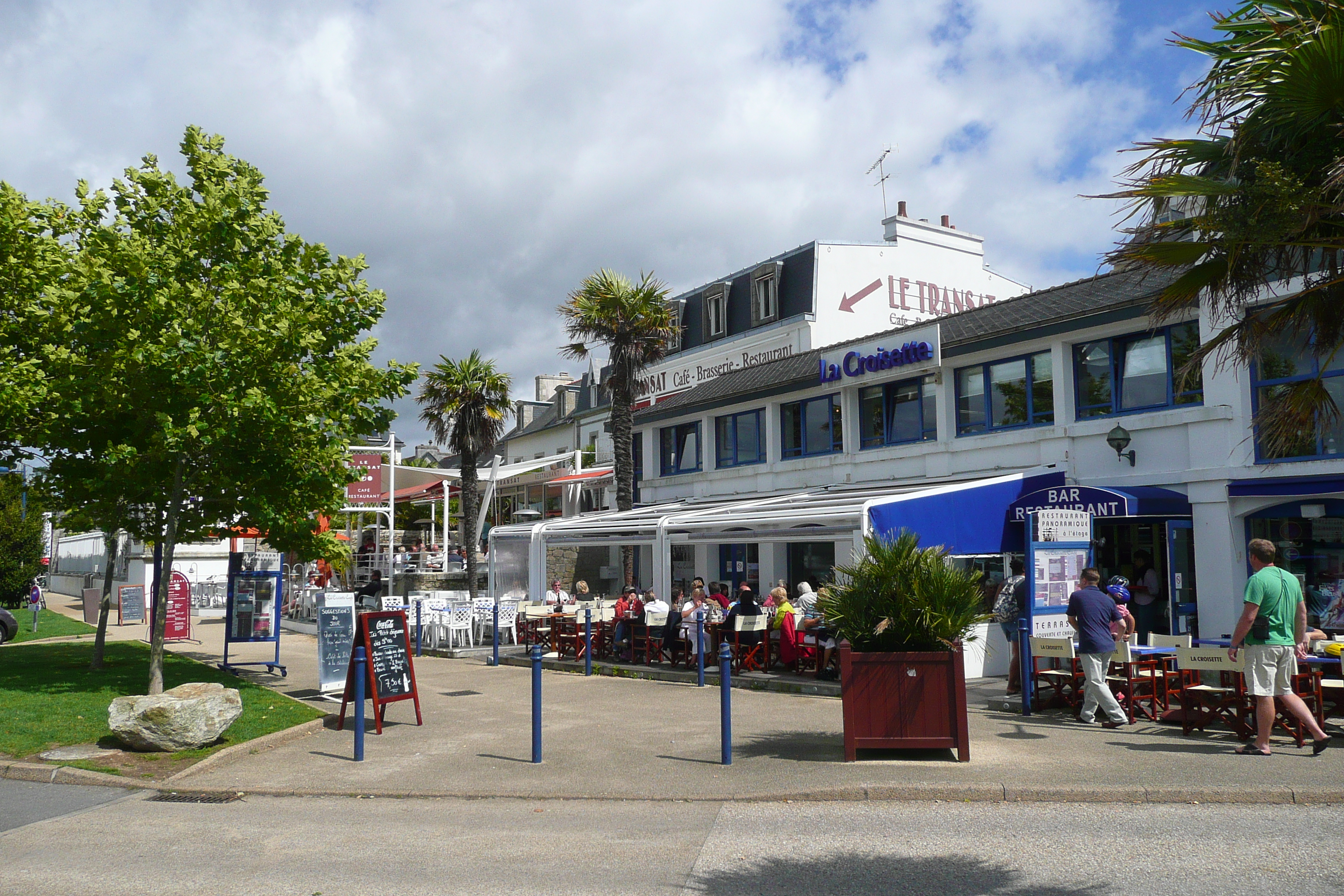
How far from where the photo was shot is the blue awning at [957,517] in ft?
46.6

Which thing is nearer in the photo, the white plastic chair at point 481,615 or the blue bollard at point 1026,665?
the blue bollard at point 1026,665

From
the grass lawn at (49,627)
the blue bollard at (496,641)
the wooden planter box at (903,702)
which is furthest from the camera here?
the grass lawn at (49,627)

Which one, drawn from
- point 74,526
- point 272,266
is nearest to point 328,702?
point 74,526

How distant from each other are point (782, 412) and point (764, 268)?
9.62 metres

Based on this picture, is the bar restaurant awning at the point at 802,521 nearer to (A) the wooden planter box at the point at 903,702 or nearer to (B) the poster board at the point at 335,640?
(A) the wooden planter box at the point at 903,702

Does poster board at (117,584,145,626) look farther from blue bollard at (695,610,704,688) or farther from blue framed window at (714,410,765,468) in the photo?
blue bollard at (695,610,704,688)

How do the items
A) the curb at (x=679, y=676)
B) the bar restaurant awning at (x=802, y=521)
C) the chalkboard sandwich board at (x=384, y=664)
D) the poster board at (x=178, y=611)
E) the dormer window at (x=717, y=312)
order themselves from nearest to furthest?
the chalkboard sandwich board at (x=384, y=664) < the curb at (x=679, y=676) < the bar restaurant awning at (x=802, y=521) < the poster board at (x=178, y=611) < the dormer window at (x=717, y=312)

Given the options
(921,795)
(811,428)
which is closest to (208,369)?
(921,795)

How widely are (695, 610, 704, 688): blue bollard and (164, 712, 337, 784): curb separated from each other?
5057 mm

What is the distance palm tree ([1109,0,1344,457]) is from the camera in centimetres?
586

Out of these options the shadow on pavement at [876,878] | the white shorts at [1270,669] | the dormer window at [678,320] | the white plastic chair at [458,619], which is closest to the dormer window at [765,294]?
the dormer window at [678,320]

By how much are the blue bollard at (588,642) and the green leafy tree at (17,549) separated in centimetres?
2031

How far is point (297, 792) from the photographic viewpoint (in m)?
8.48

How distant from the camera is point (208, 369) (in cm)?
1196
